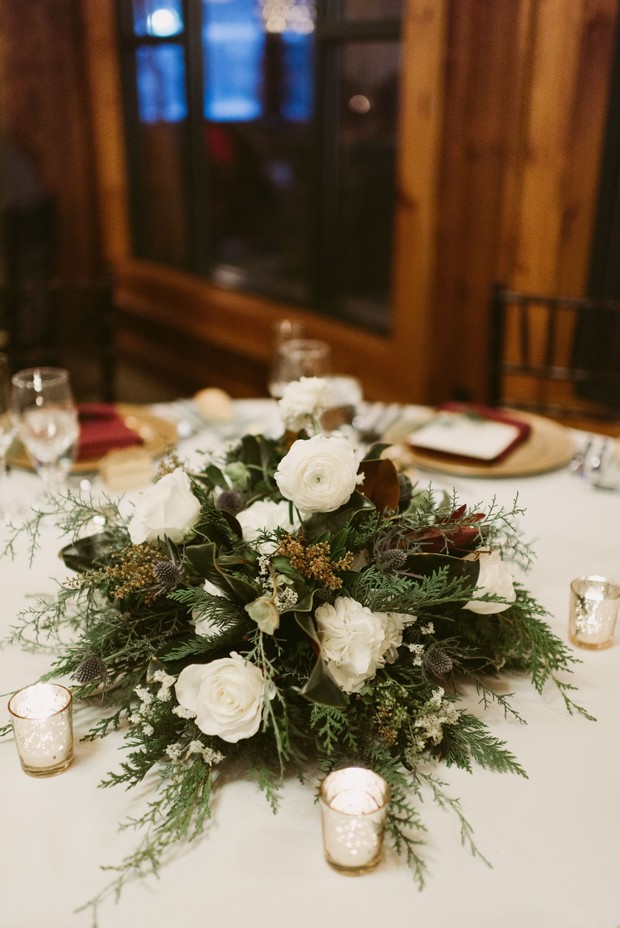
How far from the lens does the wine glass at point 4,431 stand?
1.40 m

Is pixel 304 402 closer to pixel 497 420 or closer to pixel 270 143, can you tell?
pixel 497 420

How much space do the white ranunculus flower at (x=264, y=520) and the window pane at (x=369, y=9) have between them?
270 centimetres

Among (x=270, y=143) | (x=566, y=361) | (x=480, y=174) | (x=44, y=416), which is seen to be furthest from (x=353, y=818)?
(x=270, y=143)

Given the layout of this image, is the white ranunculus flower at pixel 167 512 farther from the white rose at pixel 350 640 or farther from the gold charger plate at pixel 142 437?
the gold charger plate at pixel 142 437

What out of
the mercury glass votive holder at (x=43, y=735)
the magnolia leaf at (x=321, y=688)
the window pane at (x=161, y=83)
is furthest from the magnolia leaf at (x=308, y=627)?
the window pane at (x=161, y=83)

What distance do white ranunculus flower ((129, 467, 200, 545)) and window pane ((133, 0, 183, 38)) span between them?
158 inches

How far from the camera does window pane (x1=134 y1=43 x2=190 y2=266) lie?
4.54 meters

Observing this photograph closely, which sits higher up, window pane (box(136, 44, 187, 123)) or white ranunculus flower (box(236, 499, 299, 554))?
window pane (box(136, 44, 187, 123))

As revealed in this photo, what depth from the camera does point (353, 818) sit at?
68cm

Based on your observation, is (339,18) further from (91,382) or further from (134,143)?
(91,382)

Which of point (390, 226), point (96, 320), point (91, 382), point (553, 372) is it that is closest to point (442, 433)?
point (553, 372)

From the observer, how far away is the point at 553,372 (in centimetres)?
220

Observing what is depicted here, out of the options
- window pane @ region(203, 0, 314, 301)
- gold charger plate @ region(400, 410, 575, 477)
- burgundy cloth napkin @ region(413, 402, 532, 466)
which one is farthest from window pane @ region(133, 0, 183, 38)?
gold charger plate @ region(400, 410, 575, 477)

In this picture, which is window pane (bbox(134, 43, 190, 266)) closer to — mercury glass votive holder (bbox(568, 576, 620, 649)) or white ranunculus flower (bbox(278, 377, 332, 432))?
white ranunculus flower (bbox(278, 377, 332, 432))
